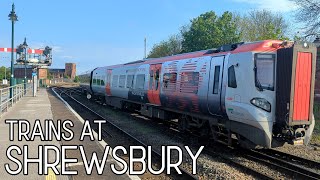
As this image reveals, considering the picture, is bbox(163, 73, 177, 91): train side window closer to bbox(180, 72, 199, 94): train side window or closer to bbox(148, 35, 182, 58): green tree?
bbox(180, 72, 199, 94): train side window

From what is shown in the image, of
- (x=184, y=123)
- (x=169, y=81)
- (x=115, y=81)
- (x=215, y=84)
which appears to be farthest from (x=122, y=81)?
(x=215, y=84)

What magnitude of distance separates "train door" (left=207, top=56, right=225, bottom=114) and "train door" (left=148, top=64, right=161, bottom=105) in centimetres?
451

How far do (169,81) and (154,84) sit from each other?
6.06 feet

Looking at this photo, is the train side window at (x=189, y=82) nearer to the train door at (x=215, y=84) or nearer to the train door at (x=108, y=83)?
the train door at (x=215, y=84)

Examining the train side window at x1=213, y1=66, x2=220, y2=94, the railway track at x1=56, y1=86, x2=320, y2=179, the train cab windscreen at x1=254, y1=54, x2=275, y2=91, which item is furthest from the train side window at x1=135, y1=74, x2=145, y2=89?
the train cab windscreen at x1=254, y1=54, x2=275, y2=91

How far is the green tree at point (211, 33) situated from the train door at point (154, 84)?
2911 cm

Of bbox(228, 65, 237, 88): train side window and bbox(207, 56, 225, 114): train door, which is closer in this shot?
bbox(228, 65, 237, 88): train side window

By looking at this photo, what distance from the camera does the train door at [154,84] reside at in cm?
1533

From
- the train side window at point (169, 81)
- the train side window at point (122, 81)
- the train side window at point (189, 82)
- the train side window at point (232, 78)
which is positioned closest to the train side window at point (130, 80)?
the train side window at point (122, 81)

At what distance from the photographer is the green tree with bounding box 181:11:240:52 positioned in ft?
147

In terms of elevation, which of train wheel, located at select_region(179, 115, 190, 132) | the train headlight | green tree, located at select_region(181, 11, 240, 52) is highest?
green tree, located at select_region(181, 11, 240, 52)

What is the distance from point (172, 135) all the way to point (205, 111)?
9.59 feet

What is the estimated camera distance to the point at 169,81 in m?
14.0

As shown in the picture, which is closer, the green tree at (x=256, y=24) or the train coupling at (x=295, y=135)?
the train coupling at (x=295, y=135)
